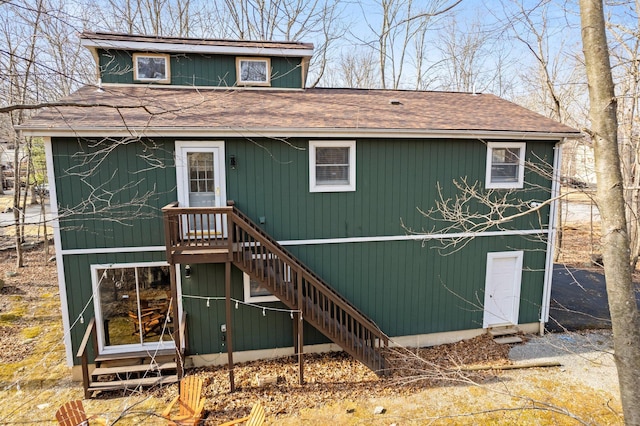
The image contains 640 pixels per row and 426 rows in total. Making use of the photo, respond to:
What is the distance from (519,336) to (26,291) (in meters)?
15.4

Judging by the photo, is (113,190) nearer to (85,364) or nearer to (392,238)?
(85,364)

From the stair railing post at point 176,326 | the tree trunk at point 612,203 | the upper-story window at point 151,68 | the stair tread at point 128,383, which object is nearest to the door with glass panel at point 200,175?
the stair railing post at point 176,326

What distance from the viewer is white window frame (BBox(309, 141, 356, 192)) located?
26.3 ft

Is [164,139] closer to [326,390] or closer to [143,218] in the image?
[143,218]

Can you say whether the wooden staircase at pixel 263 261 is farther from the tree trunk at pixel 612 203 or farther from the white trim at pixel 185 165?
the tree trunk at pixel 612 203

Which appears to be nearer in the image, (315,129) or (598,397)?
(598,397)

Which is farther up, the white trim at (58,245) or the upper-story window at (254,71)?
the upper-story window at (254,71)

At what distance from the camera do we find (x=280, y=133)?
7.65 metres

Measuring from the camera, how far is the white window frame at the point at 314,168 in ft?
26.3

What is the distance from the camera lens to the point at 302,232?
8.20 metres

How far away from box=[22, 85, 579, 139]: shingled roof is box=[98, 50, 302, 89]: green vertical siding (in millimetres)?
377

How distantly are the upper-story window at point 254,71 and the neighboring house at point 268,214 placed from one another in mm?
238

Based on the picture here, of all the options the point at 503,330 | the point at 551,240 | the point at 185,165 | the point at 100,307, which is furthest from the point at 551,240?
the point at 100,307

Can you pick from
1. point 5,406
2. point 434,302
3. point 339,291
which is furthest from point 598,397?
point 5,406
